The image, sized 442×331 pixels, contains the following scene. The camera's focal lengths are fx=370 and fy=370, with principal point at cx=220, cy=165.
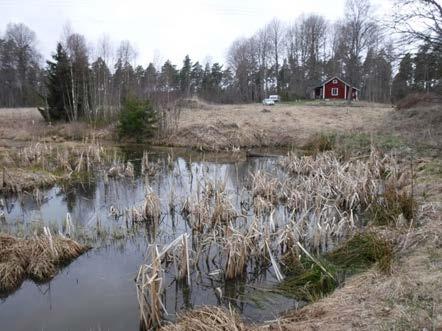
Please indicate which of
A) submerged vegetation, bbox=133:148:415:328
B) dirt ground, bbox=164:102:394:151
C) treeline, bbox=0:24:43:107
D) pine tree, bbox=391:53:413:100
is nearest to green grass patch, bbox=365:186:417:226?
submerged vegetation, bbox=133:148:415:328

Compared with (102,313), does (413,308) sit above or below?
above

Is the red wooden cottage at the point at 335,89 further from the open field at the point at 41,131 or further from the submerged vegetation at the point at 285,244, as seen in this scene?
the submerged vegetation at the point at 285,244

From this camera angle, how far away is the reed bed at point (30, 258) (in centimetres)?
542

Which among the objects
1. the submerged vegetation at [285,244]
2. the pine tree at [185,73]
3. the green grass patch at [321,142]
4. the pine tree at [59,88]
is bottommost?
the submerged vegetation at [285,244]

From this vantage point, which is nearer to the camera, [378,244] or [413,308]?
[413,308]

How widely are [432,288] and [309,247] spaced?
9.18 feet

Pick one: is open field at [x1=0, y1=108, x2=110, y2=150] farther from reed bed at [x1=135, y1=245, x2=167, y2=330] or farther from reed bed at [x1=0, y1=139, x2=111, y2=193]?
reed bed at [x1=135, y1=245, x2=167, y2=330]

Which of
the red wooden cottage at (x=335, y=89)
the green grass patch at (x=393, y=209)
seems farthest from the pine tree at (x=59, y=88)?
the red wooden cottage at (x=335, y=89)

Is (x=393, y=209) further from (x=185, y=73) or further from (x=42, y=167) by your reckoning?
(x=185, y=73)

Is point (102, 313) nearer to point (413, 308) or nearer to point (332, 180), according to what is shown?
point (413, 308)

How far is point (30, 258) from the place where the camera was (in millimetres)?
5805

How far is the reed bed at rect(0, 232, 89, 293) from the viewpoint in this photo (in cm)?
542

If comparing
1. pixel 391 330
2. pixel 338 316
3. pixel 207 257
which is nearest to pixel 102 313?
pixel 207 257

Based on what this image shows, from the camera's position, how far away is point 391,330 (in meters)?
3.23
